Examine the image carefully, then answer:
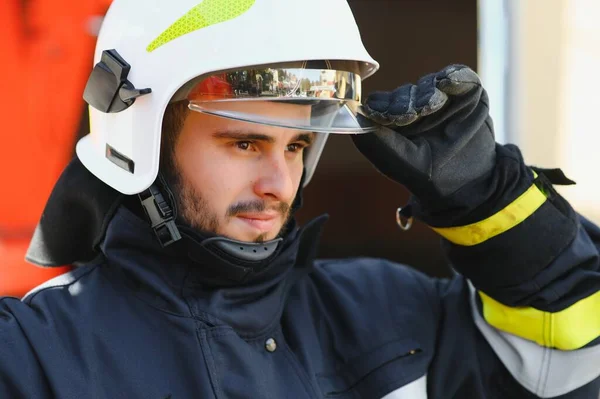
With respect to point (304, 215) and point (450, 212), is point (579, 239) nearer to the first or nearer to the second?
point (450, 212)

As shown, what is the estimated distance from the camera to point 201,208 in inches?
83.4

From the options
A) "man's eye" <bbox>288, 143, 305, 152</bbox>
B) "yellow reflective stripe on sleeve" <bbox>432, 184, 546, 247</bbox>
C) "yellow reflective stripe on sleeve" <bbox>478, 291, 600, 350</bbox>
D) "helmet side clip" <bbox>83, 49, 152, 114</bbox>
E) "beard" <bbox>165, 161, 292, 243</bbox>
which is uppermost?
"helmet side clip" <bbox>83, 49, 152, 114</bbox>

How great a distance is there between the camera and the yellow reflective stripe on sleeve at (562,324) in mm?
2252

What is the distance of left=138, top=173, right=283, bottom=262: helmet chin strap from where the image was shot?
2055 mm

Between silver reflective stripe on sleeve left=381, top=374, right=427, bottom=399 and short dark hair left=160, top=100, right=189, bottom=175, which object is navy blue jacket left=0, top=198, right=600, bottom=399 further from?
short dark hair left=160, top=100, right=189, bottom=175

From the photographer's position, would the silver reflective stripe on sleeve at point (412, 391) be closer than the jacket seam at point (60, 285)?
No

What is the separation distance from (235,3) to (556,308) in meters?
1.16

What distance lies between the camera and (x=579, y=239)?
7.61 ft

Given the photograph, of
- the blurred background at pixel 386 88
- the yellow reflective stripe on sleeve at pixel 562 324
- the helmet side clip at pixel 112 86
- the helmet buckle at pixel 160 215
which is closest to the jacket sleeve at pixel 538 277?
the yellow reflective stripe on sleeve at pixel 562 324

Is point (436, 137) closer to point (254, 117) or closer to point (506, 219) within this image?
point (506, 219)

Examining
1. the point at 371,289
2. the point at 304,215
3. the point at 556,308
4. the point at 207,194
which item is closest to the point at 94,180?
the point at 207,194

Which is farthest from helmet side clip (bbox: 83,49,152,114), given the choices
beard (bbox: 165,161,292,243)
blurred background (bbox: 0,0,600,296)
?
blurred background (bbox: 0,0,600,296)

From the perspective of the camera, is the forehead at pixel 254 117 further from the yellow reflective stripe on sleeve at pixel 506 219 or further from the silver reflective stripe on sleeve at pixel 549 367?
the silver reflective stripe on sleeve at pixel 549 367

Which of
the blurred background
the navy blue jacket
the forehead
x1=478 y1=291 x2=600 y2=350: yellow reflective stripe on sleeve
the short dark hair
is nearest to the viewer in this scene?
the navy blue jacket
